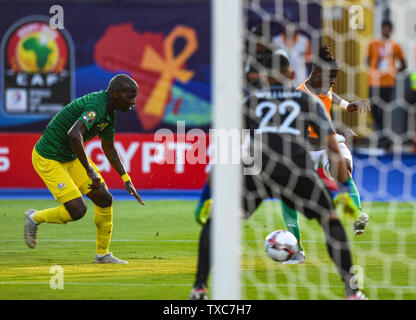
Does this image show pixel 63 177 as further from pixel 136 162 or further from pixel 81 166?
pixel 136 162

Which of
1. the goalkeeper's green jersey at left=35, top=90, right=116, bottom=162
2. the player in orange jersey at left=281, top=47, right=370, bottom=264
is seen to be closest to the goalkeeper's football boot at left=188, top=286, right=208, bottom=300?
the goalkeeper's green jersey at left=35, top=90, right=116, bottom=162

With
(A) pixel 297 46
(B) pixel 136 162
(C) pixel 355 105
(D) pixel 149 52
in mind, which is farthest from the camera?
(D) pixel 149 52

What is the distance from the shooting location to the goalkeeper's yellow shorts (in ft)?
24.9

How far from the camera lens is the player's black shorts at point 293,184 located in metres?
5.86

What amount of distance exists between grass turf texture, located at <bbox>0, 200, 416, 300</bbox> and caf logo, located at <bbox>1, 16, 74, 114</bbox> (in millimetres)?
5182

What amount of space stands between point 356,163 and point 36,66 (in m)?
6.45

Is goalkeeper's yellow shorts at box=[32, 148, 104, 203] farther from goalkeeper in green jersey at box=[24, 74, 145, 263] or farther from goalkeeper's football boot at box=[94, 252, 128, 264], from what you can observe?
goalkeeper's football boot at box=[94, 252, 128, 264]

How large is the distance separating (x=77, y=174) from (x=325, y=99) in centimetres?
277

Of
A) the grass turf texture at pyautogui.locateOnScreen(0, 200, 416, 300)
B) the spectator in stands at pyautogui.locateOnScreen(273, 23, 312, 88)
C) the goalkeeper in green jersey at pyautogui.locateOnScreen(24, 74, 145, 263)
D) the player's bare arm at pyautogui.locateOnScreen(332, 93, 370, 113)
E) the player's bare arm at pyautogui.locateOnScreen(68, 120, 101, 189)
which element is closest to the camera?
the grass turf texture at pyautogui.locateOnScreen(0, 200, 416, 300)

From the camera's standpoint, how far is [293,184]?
591 centimetres

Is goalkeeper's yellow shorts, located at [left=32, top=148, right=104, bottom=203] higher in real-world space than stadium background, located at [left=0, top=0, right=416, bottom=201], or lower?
lower

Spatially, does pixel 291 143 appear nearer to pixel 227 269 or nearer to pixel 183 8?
pixel 227 269

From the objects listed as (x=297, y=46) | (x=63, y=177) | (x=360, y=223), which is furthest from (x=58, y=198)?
(x=297, y=46)
